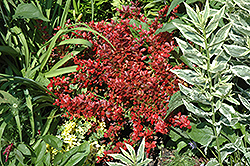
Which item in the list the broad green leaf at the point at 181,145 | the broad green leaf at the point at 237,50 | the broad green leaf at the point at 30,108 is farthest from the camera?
the broad green leaf at the point at 181,145

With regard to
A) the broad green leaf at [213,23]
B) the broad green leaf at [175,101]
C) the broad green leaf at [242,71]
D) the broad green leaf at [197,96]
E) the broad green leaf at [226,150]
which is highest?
the broad green leaf at [213,23]

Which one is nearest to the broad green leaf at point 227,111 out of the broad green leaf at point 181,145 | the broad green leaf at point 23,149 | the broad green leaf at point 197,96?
the broad green leaf at point 197,96

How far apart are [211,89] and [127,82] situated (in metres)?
0.69

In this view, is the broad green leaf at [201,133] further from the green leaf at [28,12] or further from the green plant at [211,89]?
the green leaf at [28,12]

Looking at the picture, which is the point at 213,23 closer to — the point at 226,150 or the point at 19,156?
the point at 226,150

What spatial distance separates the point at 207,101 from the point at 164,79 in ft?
1.51

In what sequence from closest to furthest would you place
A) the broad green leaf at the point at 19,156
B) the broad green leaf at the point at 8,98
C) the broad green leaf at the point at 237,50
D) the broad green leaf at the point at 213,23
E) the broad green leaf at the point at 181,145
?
the broad green leaf at the point at 213,23, the broad green leaf at the point at 237,50, the broad green leaf at the point at 19,156, the broad green leaf at the point at 8,98, the broad green leaf at the point at 181,145

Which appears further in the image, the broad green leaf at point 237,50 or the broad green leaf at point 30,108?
Result: the broad green leaf at point 30,108

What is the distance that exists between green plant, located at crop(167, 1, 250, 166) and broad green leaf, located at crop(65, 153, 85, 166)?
2.88 ft

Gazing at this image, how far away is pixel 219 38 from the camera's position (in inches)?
64.3

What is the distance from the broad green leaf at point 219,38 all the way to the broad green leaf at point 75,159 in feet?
3.90

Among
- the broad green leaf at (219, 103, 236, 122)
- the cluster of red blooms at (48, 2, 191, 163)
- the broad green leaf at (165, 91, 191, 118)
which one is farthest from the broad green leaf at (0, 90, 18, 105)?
the broad green leaf at (219, 103, 236, 122)

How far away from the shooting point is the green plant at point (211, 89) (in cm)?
160

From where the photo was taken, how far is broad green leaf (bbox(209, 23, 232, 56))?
1.59 metres
